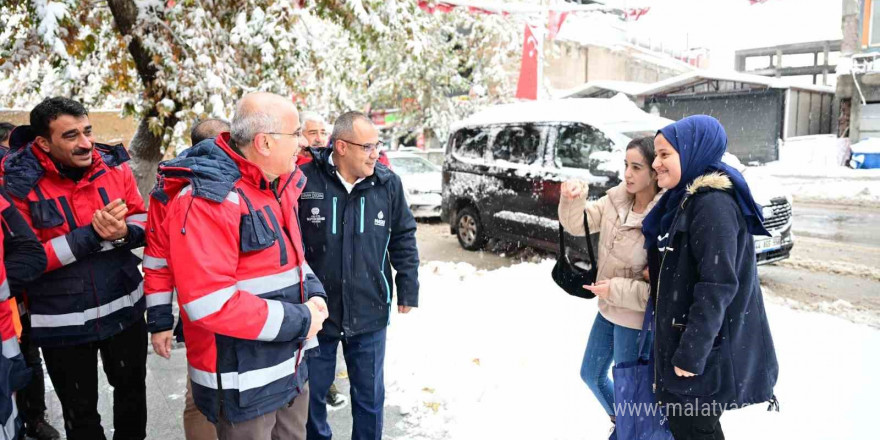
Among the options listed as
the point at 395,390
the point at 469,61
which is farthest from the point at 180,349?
the point at 469,61

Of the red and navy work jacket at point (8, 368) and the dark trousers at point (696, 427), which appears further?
the dark trousers at point (696, 427)

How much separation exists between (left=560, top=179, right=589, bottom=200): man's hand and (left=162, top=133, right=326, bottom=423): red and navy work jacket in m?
1.50

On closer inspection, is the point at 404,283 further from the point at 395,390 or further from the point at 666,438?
the point at 666,438

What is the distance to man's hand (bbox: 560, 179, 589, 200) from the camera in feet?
10.5

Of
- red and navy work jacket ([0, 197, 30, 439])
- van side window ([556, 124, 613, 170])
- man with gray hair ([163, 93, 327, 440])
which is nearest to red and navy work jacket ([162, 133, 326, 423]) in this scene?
man with gray hair ([163, 93, 327, 440])

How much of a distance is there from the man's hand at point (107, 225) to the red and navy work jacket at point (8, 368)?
1.29 feet

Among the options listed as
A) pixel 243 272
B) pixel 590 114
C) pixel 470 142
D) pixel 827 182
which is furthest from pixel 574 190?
pixel 827 182

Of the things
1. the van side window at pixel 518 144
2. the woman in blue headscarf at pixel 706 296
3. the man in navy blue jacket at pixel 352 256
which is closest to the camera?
the woman in blue headscarf at pixel 706 296

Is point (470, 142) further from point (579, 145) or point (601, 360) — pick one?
point (601, 360)

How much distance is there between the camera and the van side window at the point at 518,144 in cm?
845

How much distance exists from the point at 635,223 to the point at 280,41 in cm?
467

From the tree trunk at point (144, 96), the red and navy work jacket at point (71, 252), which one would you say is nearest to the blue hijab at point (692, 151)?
the red and navy work jacket at point (71, 252)

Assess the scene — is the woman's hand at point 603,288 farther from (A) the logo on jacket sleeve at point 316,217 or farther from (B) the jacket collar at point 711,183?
(A) the logo on jacket sleeve at point 316,217

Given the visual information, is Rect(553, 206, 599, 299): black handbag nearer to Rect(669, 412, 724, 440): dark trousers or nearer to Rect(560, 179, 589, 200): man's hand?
Rect(560, 179, 589, 200): man's hand
